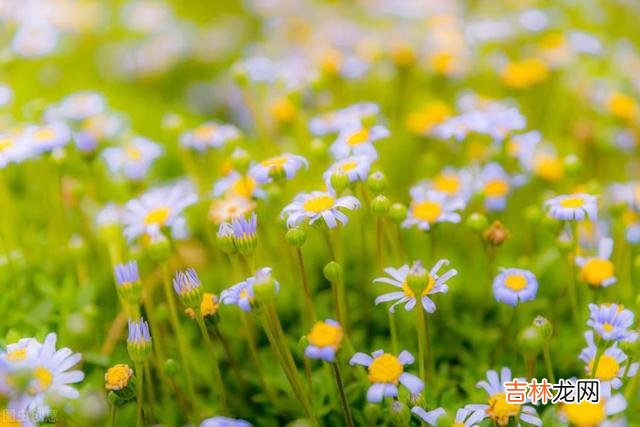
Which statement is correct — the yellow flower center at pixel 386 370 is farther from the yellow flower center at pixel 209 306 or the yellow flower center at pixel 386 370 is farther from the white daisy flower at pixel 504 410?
the yellow flower center at pixel 209 306

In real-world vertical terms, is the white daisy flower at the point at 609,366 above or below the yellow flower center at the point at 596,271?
below

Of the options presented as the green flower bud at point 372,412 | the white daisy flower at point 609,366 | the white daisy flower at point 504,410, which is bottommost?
the green flower bud at point 372,412

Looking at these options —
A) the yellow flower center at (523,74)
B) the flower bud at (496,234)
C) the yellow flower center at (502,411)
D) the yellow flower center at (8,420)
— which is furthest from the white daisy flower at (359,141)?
the yellow flower center at (8,420)

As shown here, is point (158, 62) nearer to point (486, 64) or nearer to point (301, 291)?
point (486, 64)

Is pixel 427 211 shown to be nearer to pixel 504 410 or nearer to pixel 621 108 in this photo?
pixel 504 410

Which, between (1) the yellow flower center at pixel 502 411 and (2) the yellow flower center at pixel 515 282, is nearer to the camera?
(1) the yellow flower center at pixel 502 411

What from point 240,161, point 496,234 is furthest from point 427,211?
point 240,161

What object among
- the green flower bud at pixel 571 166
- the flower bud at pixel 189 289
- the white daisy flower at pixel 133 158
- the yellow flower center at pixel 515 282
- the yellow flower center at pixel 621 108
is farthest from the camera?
the yellow flower center at pixel 621 108
